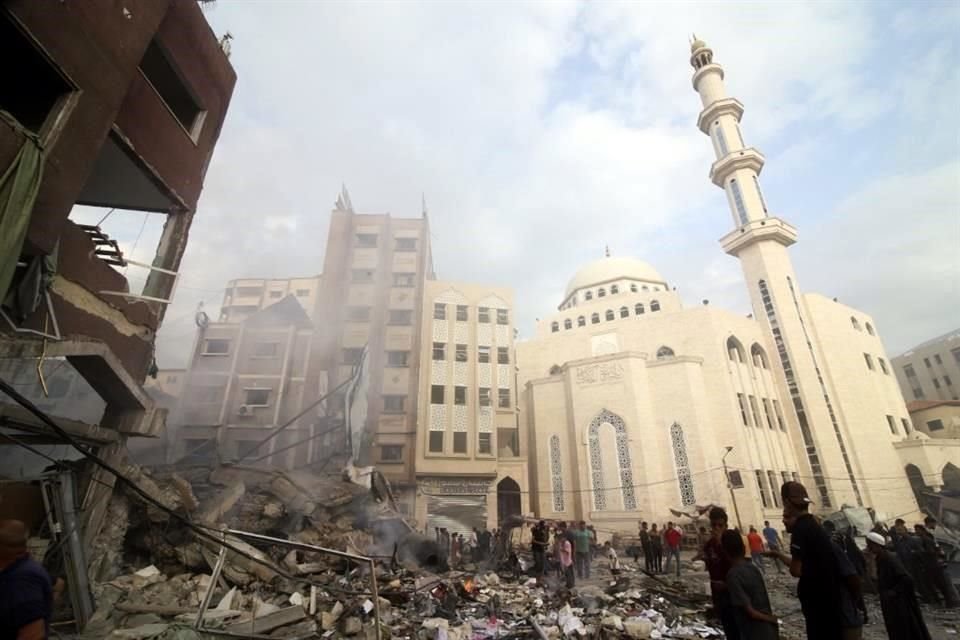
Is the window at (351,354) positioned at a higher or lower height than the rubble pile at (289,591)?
higher

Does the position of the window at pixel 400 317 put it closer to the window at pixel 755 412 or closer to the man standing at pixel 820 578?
the window at pixel 755 412

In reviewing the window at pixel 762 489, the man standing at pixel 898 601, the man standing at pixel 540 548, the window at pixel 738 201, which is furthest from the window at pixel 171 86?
the window at pixel 738 201

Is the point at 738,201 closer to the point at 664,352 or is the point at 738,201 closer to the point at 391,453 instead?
the point at 664,352

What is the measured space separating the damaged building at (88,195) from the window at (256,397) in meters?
23.0

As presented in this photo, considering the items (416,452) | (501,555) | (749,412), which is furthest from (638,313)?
(501,555)

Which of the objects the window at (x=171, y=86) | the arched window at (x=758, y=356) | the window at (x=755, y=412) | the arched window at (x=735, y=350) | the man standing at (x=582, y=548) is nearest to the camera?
the window at (x=171, y=86)

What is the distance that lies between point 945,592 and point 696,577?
5664 mm

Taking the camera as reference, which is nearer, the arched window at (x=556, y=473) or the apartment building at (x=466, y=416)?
the apartment building at (x=466, y=416)

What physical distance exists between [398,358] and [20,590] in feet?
86.4

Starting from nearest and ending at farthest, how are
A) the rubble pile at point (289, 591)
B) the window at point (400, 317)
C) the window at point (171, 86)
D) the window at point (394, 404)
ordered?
1. the rubble pile at point (289, 591)
2. the window at point (171, 86)
3. the window at point (394, 404)
4. the window at point (400, 317)

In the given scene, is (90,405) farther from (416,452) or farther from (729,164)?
(729,164)

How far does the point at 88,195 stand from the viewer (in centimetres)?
899

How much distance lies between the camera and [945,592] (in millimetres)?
8633

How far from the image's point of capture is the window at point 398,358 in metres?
28.7
